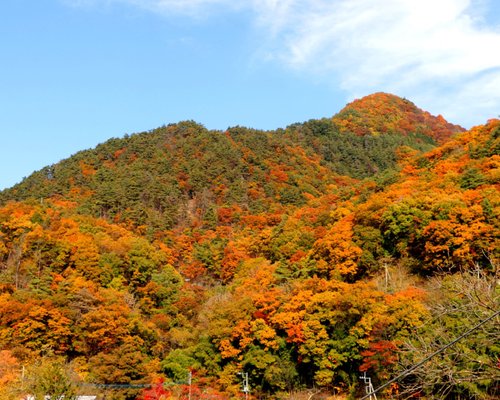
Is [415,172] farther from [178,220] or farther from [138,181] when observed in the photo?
[138,181]

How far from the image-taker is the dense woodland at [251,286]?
23.6 m

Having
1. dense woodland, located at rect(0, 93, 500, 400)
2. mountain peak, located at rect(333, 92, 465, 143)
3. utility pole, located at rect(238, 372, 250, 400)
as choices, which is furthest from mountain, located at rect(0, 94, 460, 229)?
utility pole, located at rect(238, 372, 250, 400)

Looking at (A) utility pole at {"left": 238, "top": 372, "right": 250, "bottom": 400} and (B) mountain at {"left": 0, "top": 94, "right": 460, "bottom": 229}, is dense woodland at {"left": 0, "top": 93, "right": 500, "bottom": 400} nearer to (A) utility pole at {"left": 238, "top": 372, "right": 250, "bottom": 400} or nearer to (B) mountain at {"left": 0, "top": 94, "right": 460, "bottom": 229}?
(A) utility pole at {"left": 238, "top": 372, "right": 250, "bottom": 400}

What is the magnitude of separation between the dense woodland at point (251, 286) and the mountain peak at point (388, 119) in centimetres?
3816

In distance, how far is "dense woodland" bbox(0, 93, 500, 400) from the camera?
2358 centimetres

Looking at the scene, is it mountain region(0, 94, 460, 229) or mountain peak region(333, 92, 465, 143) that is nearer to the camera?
mountain region(0, 94, 460, 229)

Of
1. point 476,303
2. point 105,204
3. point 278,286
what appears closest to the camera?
point 476,303

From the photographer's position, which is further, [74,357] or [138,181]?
[138,181]

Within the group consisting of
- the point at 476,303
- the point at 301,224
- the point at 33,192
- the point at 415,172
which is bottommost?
the point at 476,303

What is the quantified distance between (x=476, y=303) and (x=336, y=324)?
19.5 metres

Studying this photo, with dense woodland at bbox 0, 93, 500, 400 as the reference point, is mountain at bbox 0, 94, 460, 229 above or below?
above

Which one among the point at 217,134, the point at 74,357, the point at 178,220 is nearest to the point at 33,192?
the point at 178,220

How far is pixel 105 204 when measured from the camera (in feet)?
183

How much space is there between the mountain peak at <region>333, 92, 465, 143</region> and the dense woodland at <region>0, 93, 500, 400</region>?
38164mm
